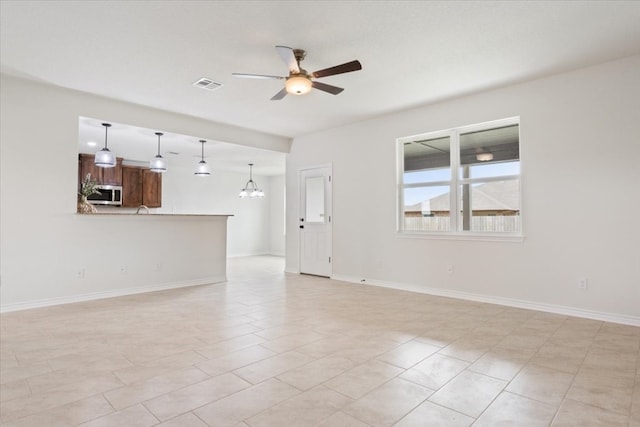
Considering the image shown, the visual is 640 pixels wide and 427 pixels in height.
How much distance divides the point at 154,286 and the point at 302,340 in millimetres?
3209

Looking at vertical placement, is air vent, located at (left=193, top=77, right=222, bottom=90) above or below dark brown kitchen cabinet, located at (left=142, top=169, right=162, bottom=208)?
above

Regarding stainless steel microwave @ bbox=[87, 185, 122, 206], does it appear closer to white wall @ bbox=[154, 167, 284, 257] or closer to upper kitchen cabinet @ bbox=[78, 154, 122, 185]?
upper kitchen cabinet @ bbox=[78, 154, 122, 185]

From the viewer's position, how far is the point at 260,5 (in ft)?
9.08

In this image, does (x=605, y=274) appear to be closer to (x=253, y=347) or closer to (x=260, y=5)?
(x=253, y=347)

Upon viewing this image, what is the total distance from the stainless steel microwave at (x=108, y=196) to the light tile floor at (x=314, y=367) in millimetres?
4192

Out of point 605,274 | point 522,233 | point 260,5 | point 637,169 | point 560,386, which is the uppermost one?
point 260,5

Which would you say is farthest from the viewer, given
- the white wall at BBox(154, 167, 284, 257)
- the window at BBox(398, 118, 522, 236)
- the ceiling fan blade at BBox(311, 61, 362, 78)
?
the white wall at BBox(154, 167, 284, 257)

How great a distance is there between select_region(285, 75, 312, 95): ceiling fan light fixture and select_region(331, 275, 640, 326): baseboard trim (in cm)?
329

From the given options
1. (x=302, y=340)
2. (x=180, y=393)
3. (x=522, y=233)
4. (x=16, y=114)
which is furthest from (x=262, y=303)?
(x=16, y=114)

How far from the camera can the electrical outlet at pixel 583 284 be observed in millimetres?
3889

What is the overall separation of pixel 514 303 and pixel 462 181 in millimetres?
1696

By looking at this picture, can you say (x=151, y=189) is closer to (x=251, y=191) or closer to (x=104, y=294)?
(x=251, y=191)

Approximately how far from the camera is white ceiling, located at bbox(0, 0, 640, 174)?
282 centimetres

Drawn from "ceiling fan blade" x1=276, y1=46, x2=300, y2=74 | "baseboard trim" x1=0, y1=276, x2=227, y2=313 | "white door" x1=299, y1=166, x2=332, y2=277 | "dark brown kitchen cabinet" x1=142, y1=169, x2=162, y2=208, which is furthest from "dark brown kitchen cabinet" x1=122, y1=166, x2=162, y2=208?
"ceiling fan blade" x1=276, y1=46, x2=300, y2=74
